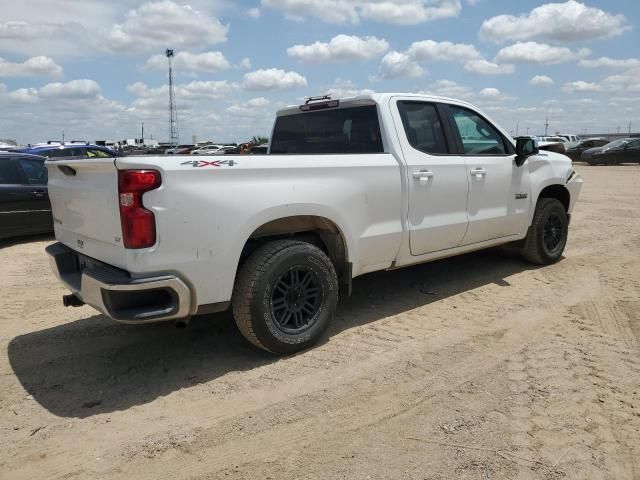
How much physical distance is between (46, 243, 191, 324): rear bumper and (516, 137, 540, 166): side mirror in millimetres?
3958

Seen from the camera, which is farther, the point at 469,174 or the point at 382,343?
the point at 469,174

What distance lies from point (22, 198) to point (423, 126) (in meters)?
6.51

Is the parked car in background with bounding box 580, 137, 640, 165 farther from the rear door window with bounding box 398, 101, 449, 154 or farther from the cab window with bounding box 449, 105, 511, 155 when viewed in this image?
the rear door window with bounding box 398, 101, 449, 154

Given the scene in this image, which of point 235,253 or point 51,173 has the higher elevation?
point 51,173

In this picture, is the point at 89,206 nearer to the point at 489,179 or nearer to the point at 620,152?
the point at 489,179

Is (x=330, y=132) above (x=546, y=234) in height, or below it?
above

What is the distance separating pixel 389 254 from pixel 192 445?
7.55 feet

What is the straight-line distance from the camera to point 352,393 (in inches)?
134

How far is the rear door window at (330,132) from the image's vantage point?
4688mm

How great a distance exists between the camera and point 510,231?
5801mm

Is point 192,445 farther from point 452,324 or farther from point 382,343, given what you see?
point 452,324

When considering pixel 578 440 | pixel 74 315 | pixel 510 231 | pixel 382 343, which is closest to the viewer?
pixel 578 440

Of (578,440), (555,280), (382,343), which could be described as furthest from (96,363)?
(555,280)

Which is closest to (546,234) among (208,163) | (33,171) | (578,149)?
(208,163)
